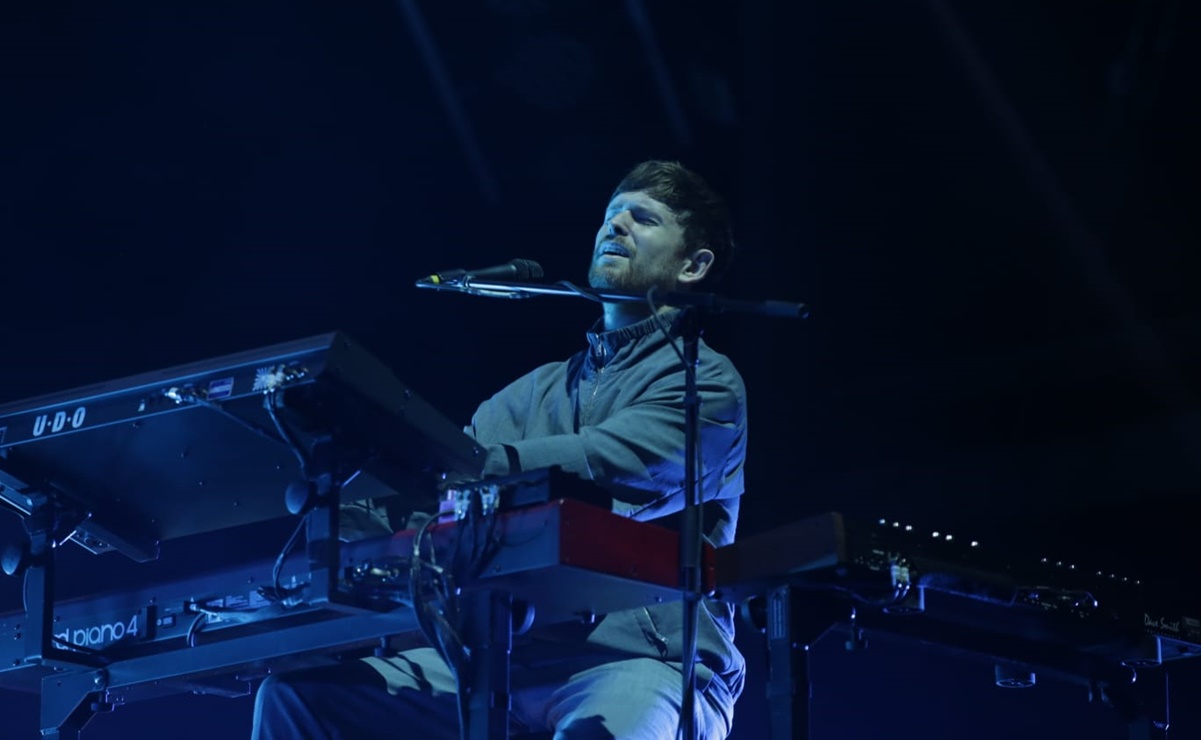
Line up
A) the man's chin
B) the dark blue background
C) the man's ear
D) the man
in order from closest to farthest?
the man → the man's chin → the man's ear → the dark blue background

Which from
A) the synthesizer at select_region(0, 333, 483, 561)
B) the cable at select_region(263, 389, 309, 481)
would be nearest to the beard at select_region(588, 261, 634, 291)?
the synthesizer at select_region(0, 333, 483, 561)

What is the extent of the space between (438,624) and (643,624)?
680mm

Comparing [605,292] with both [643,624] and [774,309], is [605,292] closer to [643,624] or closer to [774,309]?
[774,309]

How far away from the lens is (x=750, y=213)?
18.1 ft

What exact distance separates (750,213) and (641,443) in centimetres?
251

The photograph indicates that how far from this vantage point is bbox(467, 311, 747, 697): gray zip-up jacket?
3.10 meters

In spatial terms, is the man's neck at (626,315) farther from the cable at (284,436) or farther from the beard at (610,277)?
the cable at (284,436)

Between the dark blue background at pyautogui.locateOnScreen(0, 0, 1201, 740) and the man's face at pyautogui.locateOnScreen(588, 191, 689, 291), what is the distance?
1.49 metres

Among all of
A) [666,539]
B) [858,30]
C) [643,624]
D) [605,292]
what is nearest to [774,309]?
[605,292]

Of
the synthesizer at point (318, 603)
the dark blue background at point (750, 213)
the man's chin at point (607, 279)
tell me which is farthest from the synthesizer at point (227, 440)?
the dark blue background at point (750, 213)

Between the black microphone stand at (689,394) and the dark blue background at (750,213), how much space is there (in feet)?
7.38

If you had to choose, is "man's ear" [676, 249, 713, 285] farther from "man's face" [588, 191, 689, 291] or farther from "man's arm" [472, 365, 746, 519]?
"man's arm" [472, 365, 746, 519]

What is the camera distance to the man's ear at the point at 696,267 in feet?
13.1

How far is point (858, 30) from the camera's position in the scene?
17.6 ft
